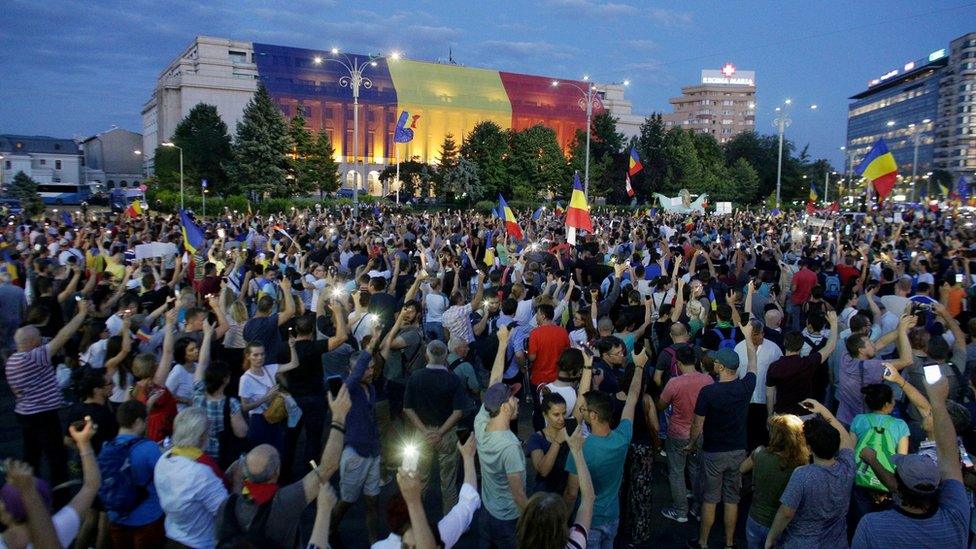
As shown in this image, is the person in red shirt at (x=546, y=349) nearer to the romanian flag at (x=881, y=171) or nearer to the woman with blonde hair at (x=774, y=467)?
the woman with blonde hair at (x=774, y=467)

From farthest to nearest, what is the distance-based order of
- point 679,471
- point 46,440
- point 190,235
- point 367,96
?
point 367,96, point 190,235, point 679,471, point 46,440

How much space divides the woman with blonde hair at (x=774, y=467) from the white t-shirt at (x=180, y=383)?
4092 millimetres

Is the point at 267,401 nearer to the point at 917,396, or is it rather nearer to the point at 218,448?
the point at 218,448

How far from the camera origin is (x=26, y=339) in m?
5.29

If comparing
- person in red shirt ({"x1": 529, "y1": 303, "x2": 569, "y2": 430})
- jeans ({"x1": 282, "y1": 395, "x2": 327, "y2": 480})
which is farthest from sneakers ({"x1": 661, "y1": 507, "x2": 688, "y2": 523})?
jeans ({"x1": 282, "y1": 395, "x2": 327, "y2": 480})

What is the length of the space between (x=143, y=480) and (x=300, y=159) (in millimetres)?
54703

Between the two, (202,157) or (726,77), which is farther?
(726,77)

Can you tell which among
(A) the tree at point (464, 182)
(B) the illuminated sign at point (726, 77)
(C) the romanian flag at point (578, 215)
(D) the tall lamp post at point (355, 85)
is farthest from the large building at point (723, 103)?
(C) the romanian flag at point (578, 215)

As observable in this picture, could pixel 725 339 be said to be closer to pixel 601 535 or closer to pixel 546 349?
pixel 546 349

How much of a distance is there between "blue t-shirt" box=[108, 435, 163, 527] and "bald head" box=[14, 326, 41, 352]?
2014 mm

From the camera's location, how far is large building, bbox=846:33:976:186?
11969 cm

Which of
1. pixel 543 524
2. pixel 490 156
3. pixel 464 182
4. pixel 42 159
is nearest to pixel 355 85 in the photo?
pixel 464 182

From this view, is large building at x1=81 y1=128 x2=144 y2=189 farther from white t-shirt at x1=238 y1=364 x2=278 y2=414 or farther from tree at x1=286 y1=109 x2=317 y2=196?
white t-shirt at x1=238 y1=364 x2=278 y2=414

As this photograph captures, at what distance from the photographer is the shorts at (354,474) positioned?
5000 millimetres
